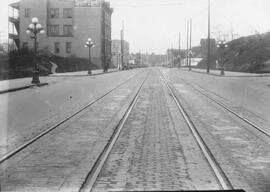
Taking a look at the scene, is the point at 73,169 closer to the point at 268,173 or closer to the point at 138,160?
the point at 138,160

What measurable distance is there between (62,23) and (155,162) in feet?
252

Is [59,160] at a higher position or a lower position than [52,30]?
lower

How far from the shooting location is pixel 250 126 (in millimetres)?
11508

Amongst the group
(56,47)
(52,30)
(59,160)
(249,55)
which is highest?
(52,30)

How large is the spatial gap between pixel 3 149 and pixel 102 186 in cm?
333

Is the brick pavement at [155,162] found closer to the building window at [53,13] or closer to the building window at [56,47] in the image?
the building window at [56,47]

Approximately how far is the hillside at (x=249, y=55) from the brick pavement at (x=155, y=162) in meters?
47.3

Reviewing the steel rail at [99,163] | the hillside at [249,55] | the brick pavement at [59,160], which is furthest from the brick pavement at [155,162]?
the hillside at [249,55]

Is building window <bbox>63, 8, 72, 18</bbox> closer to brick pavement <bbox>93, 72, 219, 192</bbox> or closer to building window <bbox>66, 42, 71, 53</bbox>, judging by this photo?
building window <bbox>66, 42, 71, 53</bbox>

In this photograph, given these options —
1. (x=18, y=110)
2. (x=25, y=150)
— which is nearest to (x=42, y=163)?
(x=25, y=150)

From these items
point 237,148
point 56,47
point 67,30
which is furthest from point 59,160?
point 67,30

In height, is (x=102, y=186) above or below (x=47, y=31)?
below

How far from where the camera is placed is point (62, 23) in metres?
81.4

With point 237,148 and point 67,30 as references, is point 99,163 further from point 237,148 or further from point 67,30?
point 67,30
